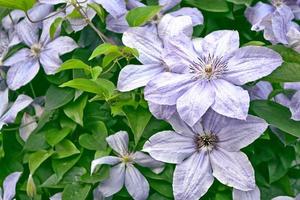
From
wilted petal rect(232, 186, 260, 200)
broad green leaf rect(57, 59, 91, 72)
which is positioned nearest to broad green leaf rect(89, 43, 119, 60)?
broad green leaf rect(57, 59, 91, 72)

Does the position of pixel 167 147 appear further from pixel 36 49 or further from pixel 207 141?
pixel 36 49

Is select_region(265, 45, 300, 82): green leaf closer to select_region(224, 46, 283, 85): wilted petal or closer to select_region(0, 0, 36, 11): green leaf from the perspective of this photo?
select_region(224, 46, 283, 85): wilted petal

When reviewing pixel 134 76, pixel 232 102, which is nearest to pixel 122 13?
pixel 134 76

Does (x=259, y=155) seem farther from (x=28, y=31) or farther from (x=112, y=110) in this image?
(x=28, y=31)

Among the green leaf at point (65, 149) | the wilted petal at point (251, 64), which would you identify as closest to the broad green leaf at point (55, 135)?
the green leaf at point (65, 149)

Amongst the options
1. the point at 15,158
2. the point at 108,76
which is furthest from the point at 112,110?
the point at 15,158

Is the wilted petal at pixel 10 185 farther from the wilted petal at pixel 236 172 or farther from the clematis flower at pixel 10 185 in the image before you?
the wilted petal at pixel 236 172
